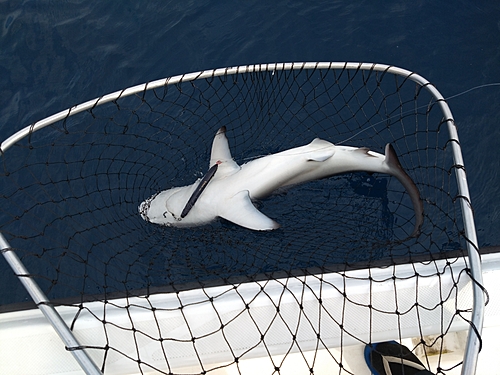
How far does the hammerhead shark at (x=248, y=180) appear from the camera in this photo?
16.8 feet

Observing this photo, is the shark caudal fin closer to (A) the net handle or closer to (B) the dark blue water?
(B) the dark blue water

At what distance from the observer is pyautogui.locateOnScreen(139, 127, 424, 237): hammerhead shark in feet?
16.8

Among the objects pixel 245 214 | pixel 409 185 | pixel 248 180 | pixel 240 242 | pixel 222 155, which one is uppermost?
pixel 222 155

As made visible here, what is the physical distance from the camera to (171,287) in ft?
11.1

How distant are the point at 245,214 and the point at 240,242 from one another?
0.42 meters

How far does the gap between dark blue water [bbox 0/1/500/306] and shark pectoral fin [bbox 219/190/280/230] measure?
281cm

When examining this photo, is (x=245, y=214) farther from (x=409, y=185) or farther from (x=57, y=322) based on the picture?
(x=57, y=322)

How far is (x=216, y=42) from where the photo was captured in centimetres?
750

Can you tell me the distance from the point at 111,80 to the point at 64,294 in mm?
3317

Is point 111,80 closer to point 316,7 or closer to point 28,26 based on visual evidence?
point 28,26

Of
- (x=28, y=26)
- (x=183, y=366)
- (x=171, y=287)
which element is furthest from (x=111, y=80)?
(x=183, y=366)

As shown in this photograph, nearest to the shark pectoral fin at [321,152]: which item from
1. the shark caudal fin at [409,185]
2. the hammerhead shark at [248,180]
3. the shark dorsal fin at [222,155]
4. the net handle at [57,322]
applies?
the hammerhead shark at [248,180]

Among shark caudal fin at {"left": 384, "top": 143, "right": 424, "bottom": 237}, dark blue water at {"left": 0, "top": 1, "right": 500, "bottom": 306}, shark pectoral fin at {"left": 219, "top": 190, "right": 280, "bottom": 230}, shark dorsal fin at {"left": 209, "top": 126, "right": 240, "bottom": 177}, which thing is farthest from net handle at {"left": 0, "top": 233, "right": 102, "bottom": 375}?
dark blue water at {"left": 0, "top": 1, "right": 500, "bottom": 306}

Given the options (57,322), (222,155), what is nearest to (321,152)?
(222,155)
